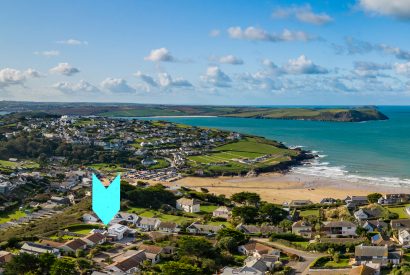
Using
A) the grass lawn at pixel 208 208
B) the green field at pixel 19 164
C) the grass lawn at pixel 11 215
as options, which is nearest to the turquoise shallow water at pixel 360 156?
the grass lawn at pixel 208 208

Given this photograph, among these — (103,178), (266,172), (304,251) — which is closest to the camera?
(304,251)

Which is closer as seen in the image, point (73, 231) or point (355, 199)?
point (73, 231)

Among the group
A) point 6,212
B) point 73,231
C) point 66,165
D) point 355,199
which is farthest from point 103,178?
point 355,199

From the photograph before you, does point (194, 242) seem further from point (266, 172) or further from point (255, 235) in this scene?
point (266, 172)

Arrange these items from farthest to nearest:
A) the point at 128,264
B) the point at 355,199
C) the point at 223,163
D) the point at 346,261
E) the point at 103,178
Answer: the point at 223,163 < the point at 103,178 < the point at 355,199 < the point at 346,261 < the point at 128,264

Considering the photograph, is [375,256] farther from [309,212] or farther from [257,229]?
[309,212]

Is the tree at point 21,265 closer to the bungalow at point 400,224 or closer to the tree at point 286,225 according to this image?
the tree at point 286,225
